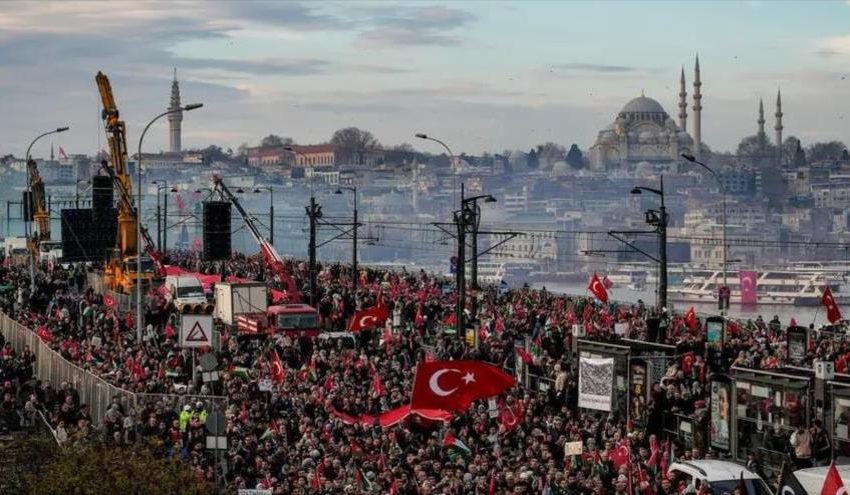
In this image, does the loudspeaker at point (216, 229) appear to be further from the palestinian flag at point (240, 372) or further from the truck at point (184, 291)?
the palestinian flag at point (240, 372)

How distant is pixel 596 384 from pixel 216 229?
20916 millimetres

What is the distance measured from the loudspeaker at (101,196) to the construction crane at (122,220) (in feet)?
1.13

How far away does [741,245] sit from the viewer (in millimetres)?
193375

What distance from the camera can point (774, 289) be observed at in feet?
488

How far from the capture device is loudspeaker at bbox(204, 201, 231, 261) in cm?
4125

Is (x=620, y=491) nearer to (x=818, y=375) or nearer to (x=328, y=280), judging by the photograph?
(x=818, y=375)

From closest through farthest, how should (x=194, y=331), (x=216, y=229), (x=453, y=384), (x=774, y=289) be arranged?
(x=453, y=384)
(x=194, y=331)
(x=216, y=229)
(x=774, y=289)

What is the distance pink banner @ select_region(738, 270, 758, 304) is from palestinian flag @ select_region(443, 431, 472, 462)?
9254 cm

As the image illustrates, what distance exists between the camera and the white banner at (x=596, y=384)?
21.9 meters

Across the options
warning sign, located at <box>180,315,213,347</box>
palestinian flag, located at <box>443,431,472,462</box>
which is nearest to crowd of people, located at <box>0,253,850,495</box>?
palestinian flag, located at <box>443,431,472,462</box>

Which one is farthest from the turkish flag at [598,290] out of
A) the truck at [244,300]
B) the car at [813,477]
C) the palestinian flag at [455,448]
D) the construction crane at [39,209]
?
the construction crane at [39,209]

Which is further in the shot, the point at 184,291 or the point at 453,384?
the point at 184,291

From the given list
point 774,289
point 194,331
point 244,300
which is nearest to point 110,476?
point 194,331

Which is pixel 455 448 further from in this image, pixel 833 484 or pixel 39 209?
pixel 39 209
